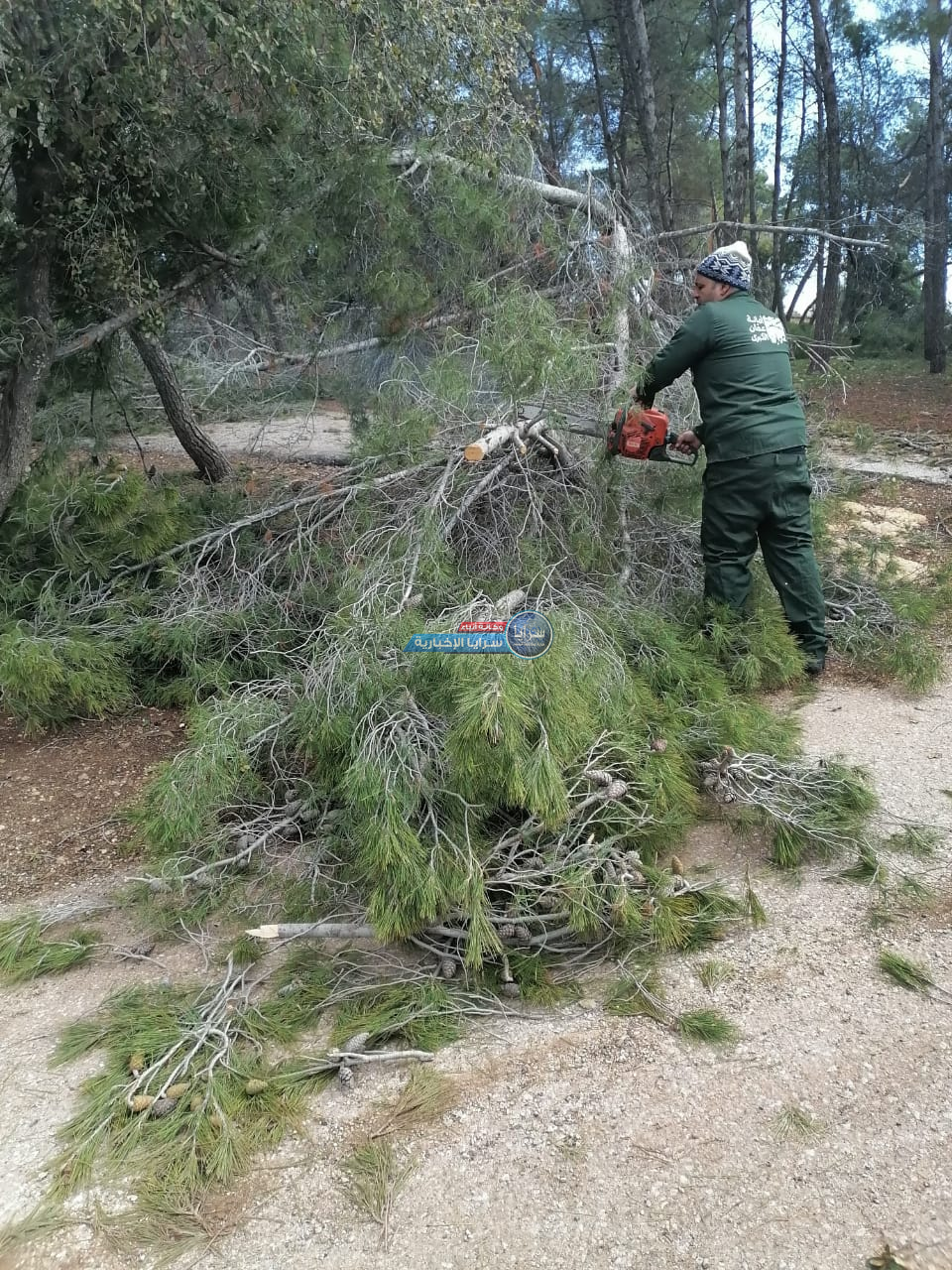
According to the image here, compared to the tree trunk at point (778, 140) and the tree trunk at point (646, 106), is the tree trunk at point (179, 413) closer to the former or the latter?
the tree trunk at point (646, 106)

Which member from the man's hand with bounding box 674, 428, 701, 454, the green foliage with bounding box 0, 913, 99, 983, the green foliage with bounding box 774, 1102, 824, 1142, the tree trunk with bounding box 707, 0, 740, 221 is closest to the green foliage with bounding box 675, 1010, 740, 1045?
the green foliage with bounding box 774, 1102, 824, 1142

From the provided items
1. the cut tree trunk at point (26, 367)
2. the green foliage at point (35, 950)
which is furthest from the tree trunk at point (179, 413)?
the green foliage at point (35, 950)

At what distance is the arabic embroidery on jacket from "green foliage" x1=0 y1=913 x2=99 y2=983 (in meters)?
3.37

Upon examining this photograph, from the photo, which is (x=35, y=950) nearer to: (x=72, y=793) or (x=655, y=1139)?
(x=72, y=793)

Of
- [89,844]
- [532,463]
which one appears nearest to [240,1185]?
[89,844]

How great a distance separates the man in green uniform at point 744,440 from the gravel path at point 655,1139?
172cm

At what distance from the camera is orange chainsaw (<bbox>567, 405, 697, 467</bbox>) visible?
11.9ft

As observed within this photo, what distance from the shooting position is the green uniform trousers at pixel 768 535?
11.8ft

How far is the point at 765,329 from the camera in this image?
142 inches

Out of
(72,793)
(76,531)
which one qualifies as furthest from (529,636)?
(76,531)

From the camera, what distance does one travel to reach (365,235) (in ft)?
14.1

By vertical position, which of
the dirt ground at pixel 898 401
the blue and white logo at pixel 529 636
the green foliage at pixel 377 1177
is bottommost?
the green foliage at pixel 377 1177

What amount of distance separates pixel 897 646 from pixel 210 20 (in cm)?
381

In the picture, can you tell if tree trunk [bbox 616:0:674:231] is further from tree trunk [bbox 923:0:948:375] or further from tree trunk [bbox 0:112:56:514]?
tree trunk [bbox 0:112:56:514]
